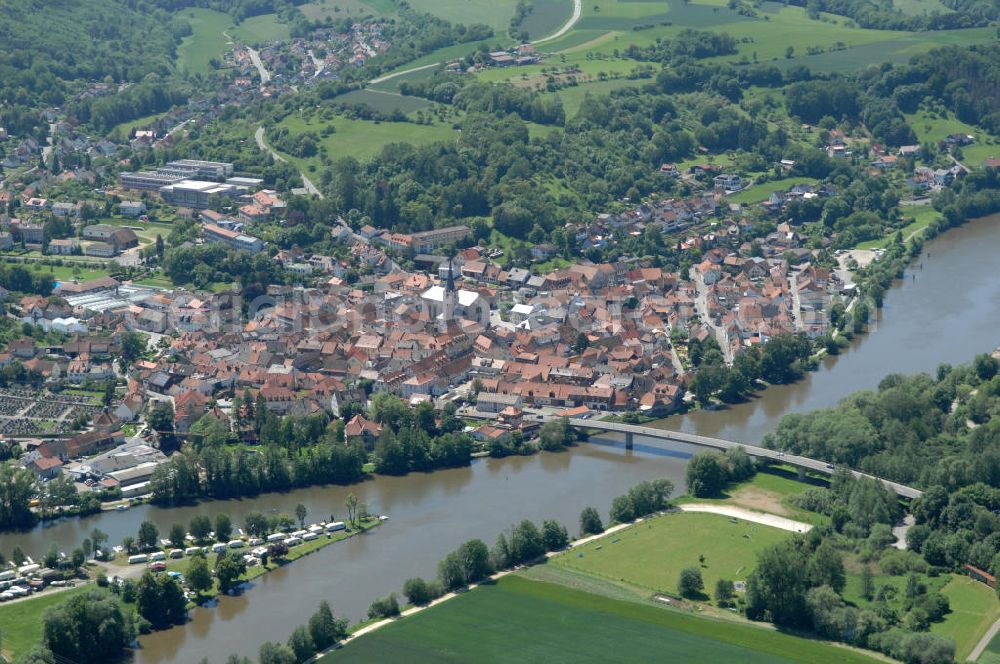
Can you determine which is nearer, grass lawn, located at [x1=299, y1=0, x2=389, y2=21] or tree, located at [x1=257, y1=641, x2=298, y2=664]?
tree, located at [x1=257, y1=641, x2=298, y2=664]

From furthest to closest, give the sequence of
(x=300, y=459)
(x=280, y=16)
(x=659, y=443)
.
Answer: (x=280, y=16)
(x=659, y=443)
(x=300, y=459)

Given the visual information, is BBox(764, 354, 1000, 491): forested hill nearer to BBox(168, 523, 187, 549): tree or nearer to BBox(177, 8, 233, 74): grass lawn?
BBox(168, 523, 187, 549): tree

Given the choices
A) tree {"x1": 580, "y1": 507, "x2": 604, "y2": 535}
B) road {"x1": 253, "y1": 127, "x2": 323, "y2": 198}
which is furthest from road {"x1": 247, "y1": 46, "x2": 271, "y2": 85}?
tree {"x1": 580, "y1": 507, "x2": 604, "y2": 535}

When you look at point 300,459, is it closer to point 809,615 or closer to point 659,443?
point 659,443

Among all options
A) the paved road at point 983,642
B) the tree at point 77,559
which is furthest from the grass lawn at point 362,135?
the paved road at point 983,642

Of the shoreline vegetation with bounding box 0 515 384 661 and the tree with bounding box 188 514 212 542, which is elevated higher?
the tree with bounding box 188 514 212 542

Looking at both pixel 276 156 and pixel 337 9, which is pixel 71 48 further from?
pixel 276 156

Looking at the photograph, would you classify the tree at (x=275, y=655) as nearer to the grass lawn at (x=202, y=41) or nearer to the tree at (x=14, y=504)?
the tree at (x=14, y=504)

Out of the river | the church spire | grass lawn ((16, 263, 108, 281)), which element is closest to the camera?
the river

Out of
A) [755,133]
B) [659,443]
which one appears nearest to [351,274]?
[659,443]
